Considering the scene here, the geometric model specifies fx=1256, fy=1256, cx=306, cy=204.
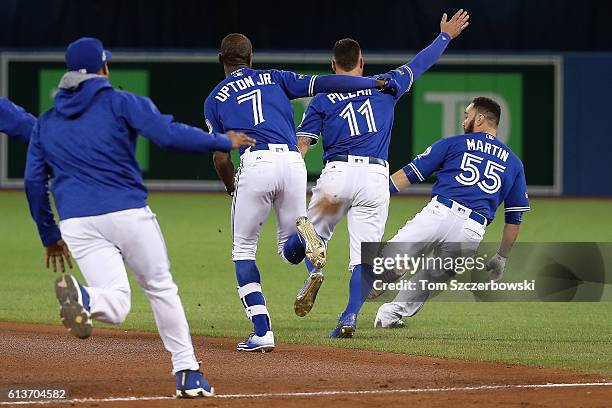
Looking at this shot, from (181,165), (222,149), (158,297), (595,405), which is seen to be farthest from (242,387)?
(181,165)

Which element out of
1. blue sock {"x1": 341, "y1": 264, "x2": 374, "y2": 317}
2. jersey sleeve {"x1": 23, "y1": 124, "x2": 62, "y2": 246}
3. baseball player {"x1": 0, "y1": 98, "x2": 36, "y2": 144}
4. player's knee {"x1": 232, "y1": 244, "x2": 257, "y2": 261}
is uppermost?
baseball player {"x1": 0, "y1": 98, "x2": 36, "y2": 144}

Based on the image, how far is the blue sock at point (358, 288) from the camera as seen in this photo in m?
9.33

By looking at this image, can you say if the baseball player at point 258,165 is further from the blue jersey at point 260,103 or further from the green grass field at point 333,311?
the green grass field at point 333,311

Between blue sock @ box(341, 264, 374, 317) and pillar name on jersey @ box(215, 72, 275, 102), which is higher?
pillar name on jersey @ box(215, 72, 275, 102)

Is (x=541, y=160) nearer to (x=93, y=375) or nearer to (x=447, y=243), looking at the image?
(x=447, y=243)

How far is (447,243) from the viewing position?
32.1 ft

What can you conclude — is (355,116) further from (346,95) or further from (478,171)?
(478,171)

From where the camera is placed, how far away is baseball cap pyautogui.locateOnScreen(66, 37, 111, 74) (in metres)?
6.70

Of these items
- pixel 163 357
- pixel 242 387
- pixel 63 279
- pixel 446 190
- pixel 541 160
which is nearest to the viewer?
pixel 63 279

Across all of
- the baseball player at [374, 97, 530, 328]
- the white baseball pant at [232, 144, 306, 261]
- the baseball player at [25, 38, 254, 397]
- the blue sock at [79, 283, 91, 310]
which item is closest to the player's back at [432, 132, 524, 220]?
the baseball player at [374, 97, 530, 328]

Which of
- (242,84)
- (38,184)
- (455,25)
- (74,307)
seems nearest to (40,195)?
(38,184)

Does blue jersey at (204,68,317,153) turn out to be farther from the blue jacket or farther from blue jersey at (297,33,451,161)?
the blue jacket

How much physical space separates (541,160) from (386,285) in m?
15.0

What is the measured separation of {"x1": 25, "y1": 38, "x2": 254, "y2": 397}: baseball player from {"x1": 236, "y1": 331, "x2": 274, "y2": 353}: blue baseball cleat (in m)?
1.88
